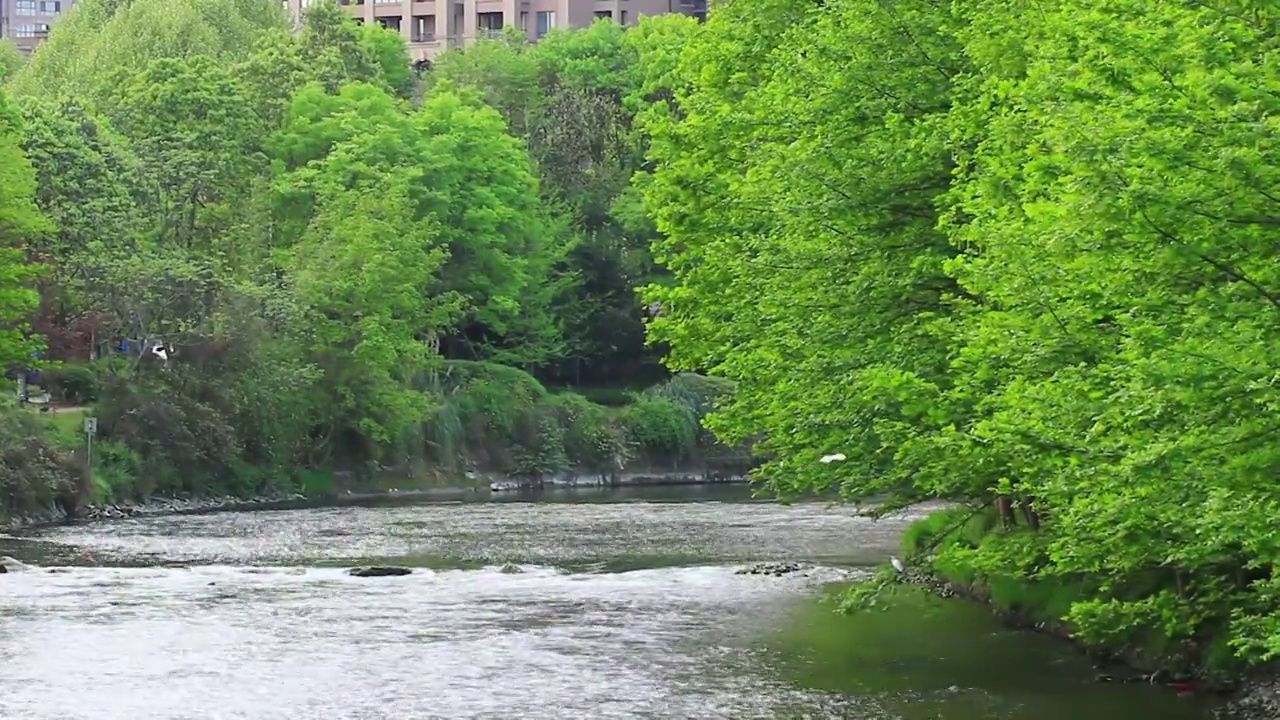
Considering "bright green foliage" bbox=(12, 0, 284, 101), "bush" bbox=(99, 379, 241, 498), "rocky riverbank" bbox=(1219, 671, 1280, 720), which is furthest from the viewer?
A: "bright green foliage" bbox=(12, 0, 284, 101)

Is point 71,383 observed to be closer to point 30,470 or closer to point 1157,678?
point 30,470

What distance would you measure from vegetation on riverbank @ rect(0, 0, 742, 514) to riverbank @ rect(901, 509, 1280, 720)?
120 ft

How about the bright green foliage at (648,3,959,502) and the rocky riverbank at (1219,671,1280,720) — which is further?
the bright green foliage at (648,3,959,502)

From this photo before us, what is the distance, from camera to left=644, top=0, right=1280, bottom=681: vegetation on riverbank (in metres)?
21.8

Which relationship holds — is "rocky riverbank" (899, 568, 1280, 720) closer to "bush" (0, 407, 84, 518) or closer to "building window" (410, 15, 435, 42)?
"bush" (0, 407, 84, 518)

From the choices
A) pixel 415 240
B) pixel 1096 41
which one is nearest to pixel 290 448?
pixel 415 240

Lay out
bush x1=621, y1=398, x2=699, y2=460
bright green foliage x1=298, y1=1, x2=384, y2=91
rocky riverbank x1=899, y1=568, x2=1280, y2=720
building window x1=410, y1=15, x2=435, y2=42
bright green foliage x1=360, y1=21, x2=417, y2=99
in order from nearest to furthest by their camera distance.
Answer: rocky riverbank x1=899, y1=568, x2=1280, y2=720 < bush x1=621, y1=398, x2=699, y2=460 < bright green foliage x1=298, y1=1, x2=384, y2=91 < bright green foliage x1=360, y1=21, x2=417, y2=99 < building window x1=410, y1=15, x2=435, y2=42

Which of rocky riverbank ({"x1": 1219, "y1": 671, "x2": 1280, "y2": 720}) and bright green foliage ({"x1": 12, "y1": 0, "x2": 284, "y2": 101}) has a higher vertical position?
bright green foliage ({"x1": 12, "y1": 0, "x2": 284, "y2": 101})

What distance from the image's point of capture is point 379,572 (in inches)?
A: 1962

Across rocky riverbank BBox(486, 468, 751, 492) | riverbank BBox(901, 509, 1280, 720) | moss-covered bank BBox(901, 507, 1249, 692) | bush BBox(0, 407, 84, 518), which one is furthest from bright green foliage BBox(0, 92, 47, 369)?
moss-covered bank BBox(901, 507, 1249, 692)

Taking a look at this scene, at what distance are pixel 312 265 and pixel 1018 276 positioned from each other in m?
61.3

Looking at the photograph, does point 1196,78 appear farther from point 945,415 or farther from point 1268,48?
point 945,415

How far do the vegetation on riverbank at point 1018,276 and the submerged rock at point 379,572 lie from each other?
28.8ft

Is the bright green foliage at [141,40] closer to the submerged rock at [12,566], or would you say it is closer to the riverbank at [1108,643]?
the submerged rock at [12,566]
